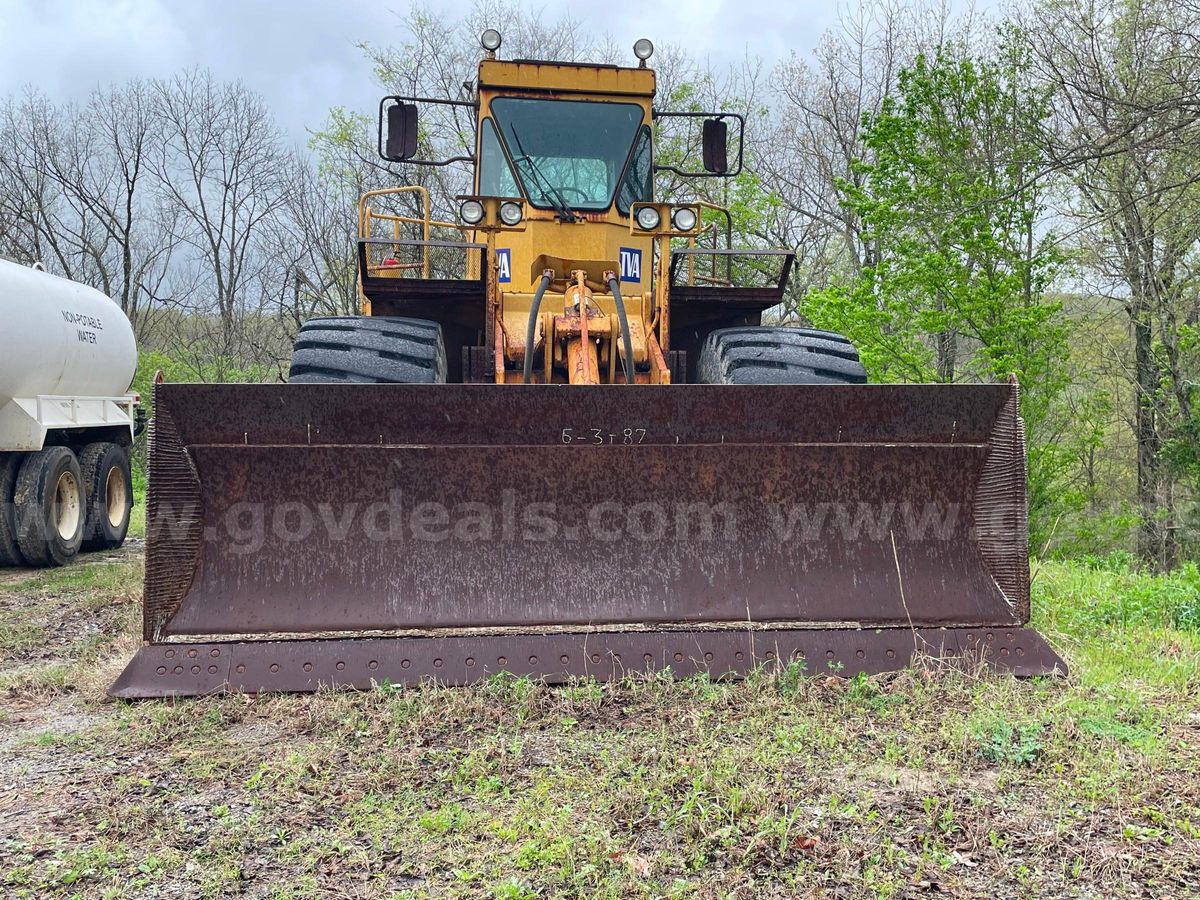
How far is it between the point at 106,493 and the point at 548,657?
24.3 feet

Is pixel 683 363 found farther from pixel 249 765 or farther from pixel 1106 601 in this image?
pixel 249 765

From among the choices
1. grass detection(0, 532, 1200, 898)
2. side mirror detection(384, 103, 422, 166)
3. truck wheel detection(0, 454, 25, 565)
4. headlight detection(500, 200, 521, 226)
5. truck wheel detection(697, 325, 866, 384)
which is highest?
side mirror detection(384, 103, 422, 166)

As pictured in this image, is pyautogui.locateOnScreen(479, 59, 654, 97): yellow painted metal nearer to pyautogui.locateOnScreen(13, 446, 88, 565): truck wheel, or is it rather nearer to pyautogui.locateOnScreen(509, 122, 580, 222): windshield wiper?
pyautogui.locateOnScreen(509, 122, 580, 222): windshield wiper

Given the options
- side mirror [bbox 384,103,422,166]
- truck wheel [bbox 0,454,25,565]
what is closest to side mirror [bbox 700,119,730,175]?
side mirror [bbox 384,103,422,166]

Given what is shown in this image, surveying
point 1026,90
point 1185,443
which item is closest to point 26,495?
point 1026,90

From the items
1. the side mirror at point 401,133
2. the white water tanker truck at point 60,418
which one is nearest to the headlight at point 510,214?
the side mirror at point 401,133

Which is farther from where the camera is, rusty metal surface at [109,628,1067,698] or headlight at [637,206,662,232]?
headlight at [637,206,662,232]

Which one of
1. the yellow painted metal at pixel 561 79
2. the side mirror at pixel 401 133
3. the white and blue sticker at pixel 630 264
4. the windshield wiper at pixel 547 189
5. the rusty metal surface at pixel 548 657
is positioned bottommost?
the rusty metal surface at pixel 548 657

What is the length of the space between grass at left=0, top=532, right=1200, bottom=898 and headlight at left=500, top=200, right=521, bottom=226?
8.03 ft

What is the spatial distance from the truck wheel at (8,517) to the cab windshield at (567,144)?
16.2 ft

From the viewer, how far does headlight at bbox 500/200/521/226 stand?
482 centimetres

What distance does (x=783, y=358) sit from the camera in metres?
4.81

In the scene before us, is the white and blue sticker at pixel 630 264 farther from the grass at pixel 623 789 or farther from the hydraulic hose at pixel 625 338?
the grass at pixel 623 789

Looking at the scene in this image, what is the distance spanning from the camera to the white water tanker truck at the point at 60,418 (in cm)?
768
